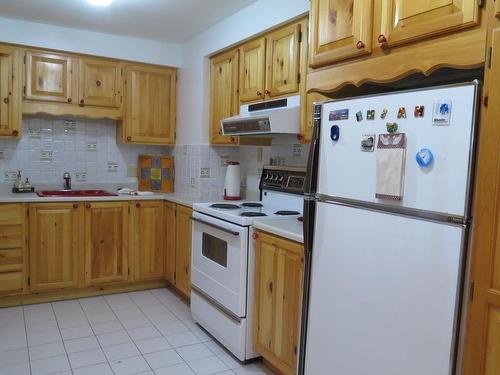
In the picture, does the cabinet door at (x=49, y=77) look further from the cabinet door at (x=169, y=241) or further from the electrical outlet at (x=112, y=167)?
the cabinet door at (x=169, y=241)

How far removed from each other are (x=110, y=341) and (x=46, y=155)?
199 cm

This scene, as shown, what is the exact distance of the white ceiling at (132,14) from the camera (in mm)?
3041

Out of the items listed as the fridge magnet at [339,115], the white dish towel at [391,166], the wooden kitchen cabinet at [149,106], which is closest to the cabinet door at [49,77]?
the wooden kitchen cabinet at [149,106]

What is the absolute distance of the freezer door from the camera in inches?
52.7

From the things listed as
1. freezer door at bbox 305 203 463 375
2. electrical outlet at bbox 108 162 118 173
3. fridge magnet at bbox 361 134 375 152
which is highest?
fridge magnet at bbox 361 134 375 152

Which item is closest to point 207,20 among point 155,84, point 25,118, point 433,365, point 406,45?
point 155,84

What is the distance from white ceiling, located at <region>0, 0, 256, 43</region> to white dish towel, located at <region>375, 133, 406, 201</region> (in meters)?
1.92

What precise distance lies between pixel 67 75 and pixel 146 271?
188 cm

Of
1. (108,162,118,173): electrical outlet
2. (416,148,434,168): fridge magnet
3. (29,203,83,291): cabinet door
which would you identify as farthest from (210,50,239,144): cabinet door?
(416,148,434,168): fridge magnet

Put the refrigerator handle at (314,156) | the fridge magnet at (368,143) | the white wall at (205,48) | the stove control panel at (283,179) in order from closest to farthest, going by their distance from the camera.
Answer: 1. the fridge magnet at (368,143)
2. the refrigerator handle at (314,156)
3. the white wall at (205,48)
4. the stove control panel at (283,179)

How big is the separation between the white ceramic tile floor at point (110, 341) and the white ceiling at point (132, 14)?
7.60ft

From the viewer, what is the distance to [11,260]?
3.37 metres

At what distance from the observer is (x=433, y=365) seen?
136cm

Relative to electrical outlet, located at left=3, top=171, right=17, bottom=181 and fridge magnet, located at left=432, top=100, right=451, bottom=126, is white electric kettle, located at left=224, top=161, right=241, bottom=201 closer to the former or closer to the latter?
electrical outlet, located at left=3, top=171, right=17, bottom=181
